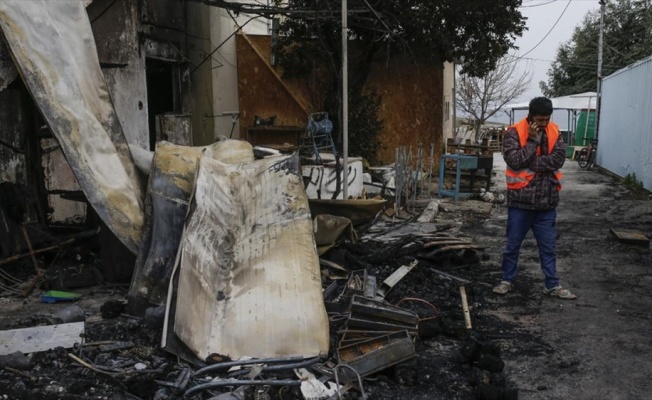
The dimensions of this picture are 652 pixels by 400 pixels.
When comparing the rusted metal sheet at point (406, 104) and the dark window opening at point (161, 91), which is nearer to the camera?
the dark window opening at point (161, 91)

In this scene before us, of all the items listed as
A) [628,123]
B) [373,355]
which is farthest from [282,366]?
[628,123]

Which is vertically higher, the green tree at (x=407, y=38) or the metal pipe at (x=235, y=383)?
the green tree at (x=407, y=38)

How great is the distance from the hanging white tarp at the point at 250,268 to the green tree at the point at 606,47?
32032 millimetres

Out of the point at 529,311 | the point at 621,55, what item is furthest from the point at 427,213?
the point at 621,55

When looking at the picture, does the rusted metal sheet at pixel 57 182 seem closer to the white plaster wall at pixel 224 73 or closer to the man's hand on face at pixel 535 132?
the man's hand on face at pixel 535 132

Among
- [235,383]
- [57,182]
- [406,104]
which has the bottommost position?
[235,383]

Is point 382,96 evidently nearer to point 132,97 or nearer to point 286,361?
point 132,97

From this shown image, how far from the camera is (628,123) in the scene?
17.4m

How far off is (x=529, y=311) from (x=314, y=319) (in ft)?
8.00

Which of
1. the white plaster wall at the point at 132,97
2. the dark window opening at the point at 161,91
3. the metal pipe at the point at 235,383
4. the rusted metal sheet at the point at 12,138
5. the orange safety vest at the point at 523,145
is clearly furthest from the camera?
the dark window opening at the point at 161,91

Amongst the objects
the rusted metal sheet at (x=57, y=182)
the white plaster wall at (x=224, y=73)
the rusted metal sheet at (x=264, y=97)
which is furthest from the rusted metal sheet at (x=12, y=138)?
the rusted metal sheet at (x=264, y=97)

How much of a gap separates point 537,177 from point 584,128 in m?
22.8

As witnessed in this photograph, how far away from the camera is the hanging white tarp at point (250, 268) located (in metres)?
4.37

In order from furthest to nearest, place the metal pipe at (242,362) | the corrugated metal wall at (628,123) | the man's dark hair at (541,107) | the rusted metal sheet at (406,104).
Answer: the rusted metal sheet at (406,104) < the corrugated metal wall at (628,123) < the man's dark hair at (541,107) < the metal pipe at (242,362)
